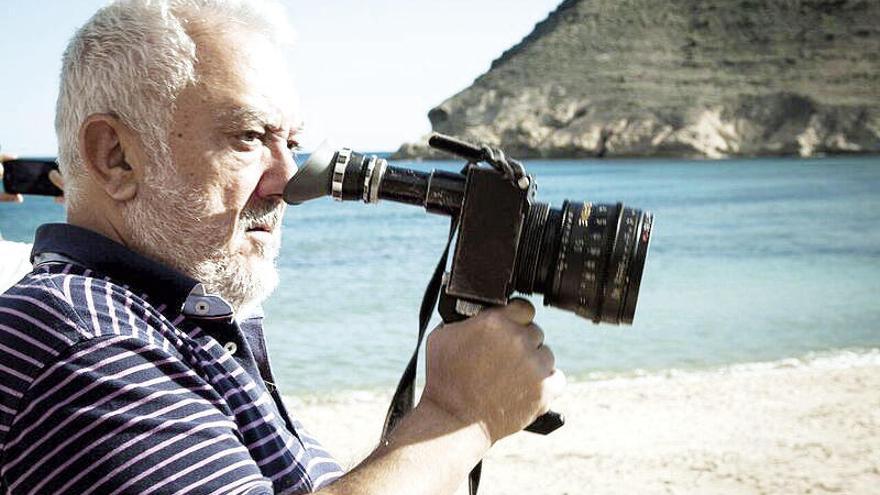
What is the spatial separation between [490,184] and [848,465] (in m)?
4.18

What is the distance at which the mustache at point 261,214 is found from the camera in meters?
1.44

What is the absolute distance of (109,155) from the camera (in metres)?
1.35

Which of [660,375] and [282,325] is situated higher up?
[660,375]

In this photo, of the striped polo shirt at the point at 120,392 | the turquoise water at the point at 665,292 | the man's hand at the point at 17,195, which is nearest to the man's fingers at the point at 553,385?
the striped polo shirt at the point at 120,392

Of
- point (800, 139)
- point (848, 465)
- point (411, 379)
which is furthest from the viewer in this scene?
point (800, 139)

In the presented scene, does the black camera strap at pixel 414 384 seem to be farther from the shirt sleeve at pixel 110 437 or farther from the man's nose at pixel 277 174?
the shirt sleeve at pixel 110 437

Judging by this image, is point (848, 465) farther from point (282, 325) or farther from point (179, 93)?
point (282, 325)

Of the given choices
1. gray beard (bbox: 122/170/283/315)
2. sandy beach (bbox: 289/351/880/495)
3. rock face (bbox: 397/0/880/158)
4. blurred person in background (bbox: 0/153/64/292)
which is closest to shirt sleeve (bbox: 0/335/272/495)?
gray beard (bbox: 122/170/283/315)

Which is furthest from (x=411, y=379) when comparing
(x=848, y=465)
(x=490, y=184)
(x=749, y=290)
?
(x=749, y=290)

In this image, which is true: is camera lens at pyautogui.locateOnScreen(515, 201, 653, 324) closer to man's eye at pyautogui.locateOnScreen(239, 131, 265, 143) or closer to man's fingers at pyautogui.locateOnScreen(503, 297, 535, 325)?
man's fingers at pyautogui.locateOnScreen(503, 297, 535, 325)

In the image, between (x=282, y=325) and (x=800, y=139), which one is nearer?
(x=282, y=325)

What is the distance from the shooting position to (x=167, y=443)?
1050 mm

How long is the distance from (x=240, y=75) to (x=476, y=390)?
1.89 feet

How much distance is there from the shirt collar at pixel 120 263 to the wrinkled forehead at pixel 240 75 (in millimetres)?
242
